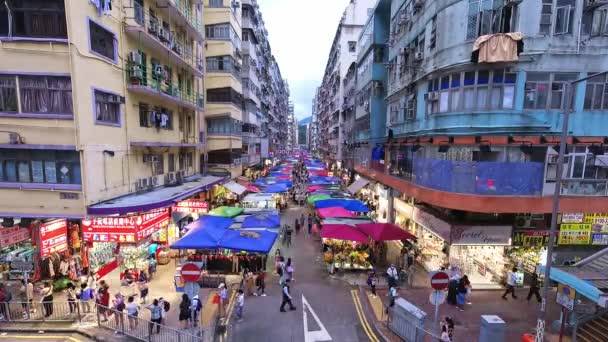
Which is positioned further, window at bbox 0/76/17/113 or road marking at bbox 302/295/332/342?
window at bbox 0/76/17/113

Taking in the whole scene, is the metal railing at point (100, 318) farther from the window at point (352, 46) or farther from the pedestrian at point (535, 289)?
the window at point (352, 46)

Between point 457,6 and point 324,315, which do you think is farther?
point 457,6

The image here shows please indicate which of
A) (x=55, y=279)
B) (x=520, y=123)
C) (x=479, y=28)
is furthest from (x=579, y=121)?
(x=55, y=279)

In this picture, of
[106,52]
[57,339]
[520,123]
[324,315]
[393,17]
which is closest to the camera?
[57,339]

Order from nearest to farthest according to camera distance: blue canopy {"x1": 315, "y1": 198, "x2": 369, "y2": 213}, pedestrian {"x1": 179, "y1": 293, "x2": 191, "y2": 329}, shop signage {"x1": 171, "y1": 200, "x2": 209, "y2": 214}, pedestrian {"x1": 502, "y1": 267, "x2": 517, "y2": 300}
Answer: pedestrian {"x1": 179, "y1": 293, "x2": 191, "y2": 329} < pedestrian {"x1": 502, "y1": 267, "x2": 517, "y2": 300} < shop signage {"x1": 171, "y1": 200, "x2": 209, "y2": 214} < blue canopy {"x1": 315, "y1": 198, "x2": 369, "y2": 213}

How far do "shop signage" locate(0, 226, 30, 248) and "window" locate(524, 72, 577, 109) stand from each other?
2449cm

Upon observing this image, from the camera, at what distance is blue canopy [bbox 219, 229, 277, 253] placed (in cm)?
1523

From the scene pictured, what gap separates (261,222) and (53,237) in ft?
33.5

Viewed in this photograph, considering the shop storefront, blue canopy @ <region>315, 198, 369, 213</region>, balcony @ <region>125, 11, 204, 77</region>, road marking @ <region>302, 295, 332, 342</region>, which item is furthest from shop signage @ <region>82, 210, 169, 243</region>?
blue canopy @ <region>315, 198, 369, 213</region>

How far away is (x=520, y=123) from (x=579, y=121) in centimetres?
295

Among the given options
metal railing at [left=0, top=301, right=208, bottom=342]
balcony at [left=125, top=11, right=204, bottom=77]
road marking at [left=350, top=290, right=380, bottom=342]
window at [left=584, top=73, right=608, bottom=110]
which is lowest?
road marking at [left=350, top=290, right=380, bottom=342]

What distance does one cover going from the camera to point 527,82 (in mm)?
14398

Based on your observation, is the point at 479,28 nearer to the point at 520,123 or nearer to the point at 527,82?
the point at 527,82

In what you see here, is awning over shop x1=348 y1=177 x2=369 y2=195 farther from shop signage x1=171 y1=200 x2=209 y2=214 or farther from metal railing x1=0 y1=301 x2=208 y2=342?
metal railing x1=0 y1=301 x2=208 y2=342
